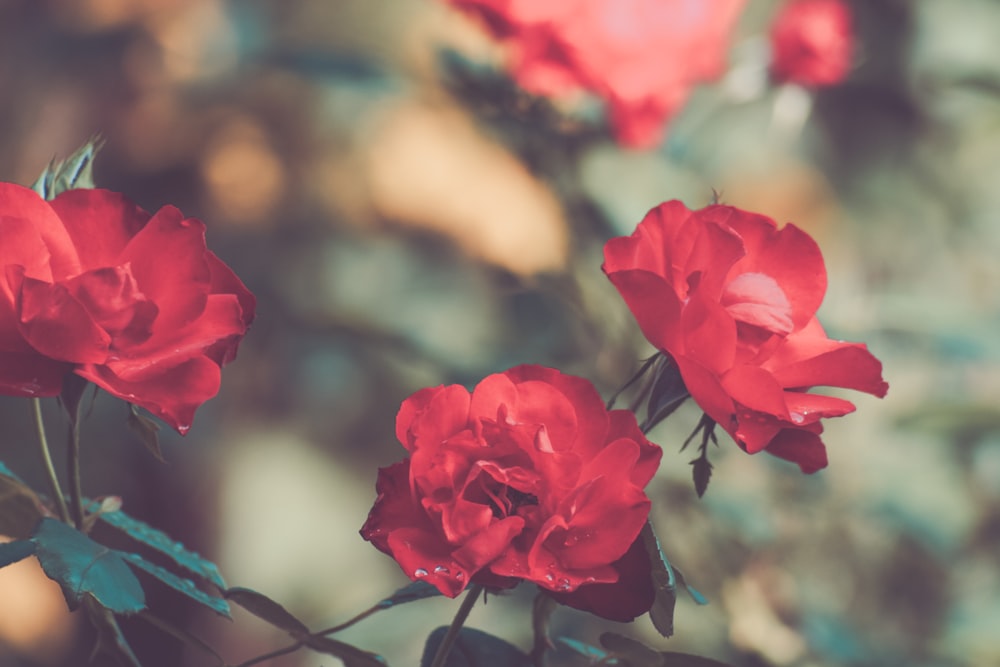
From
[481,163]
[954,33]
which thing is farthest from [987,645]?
[954,33]

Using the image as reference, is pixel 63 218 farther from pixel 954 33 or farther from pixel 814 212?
pixel 954 33

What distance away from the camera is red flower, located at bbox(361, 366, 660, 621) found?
263mm

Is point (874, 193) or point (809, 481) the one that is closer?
point (809, 481)

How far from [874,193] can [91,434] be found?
3.96 ft

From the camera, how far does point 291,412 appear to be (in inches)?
52.4

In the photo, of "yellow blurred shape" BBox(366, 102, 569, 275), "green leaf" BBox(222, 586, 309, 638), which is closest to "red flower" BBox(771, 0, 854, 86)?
"yellow blurred shape" BBox(366, 102, 569, 275)

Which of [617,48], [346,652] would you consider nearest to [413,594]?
[346,652]

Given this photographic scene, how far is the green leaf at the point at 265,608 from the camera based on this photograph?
0.30 m

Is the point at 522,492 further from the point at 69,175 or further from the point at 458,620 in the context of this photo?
the point at 69,175

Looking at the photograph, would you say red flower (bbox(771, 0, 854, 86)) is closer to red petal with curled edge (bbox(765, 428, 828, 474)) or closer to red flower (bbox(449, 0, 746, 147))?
red flower (bbox(449, 0, 746, 147))

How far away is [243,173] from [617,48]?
64 centimetres

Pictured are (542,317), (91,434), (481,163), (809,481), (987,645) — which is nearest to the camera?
(987,645)

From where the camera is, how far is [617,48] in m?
0.95

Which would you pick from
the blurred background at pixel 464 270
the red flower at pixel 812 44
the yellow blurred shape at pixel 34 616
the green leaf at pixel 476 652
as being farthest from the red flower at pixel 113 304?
the yellow blurred shape at pixel 34 616
